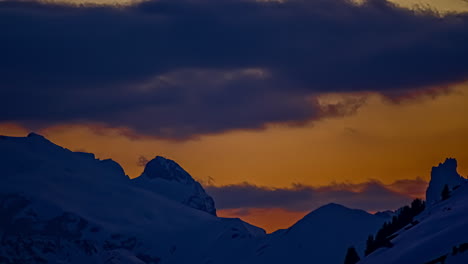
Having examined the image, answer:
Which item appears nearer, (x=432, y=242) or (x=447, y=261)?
(x=447, y=261)

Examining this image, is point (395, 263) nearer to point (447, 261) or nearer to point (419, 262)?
point (419, 262)

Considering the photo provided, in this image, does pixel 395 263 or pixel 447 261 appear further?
pixel 395 263

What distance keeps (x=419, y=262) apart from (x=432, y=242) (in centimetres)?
688

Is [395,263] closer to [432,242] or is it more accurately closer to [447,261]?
[432,242]

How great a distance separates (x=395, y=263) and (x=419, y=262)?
1006cm

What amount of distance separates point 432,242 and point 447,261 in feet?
58.8

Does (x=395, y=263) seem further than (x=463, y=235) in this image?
Yes

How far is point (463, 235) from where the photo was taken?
187 metres

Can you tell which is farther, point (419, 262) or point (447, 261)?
point (419, 262)

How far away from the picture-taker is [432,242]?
641 feet

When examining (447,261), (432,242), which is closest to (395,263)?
(432,242)

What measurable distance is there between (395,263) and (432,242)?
23.4ft

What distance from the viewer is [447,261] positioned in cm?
17750

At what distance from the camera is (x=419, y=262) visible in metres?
190
